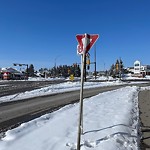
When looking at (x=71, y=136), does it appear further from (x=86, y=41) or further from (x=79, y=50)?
(x=86, y=41)

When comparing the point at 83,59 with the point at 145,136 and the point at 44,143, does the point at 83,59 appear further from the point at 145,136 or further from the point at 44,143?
the point at 145,136

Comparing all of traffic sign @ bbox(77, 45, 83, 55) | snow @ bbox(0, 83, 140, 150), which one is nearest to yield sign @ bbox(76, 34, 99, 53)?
traffic sign @ bbox(77, 45, 83, 55)

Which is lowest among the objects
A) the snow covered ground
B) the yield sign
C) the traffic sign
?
the snow covered ground

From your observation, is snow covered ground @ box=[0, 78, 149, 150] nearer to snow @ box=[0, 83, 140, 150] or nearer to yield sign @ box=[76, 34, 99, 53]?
snow @ box=[0, 83, 140, 150]

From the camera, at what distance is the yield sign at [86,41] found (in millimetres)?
7258

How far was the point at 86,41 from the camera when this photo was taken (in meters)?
7.25

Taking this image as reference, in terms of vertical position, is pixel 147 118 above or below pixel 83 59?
below

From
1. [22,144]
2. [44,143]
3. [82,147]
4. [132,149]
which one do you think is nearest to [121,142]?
[132,149]

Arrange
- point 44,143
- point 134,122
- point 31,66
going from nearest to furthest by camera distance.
Result: point 44,143 → point 134,122 → point 31,66

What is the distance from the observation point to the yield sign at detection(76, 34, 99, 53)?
7258 millimetres

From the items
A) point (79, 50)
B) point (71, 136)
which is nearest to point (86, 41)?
point (79, 50)

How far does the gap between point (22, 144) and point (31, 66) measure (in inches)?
6587

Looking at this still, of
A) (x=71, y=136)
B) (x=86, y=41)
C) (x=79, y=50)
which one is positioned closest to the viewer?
(x=86, y=41)

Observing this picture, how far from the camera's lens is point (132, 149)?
23.9 ft
